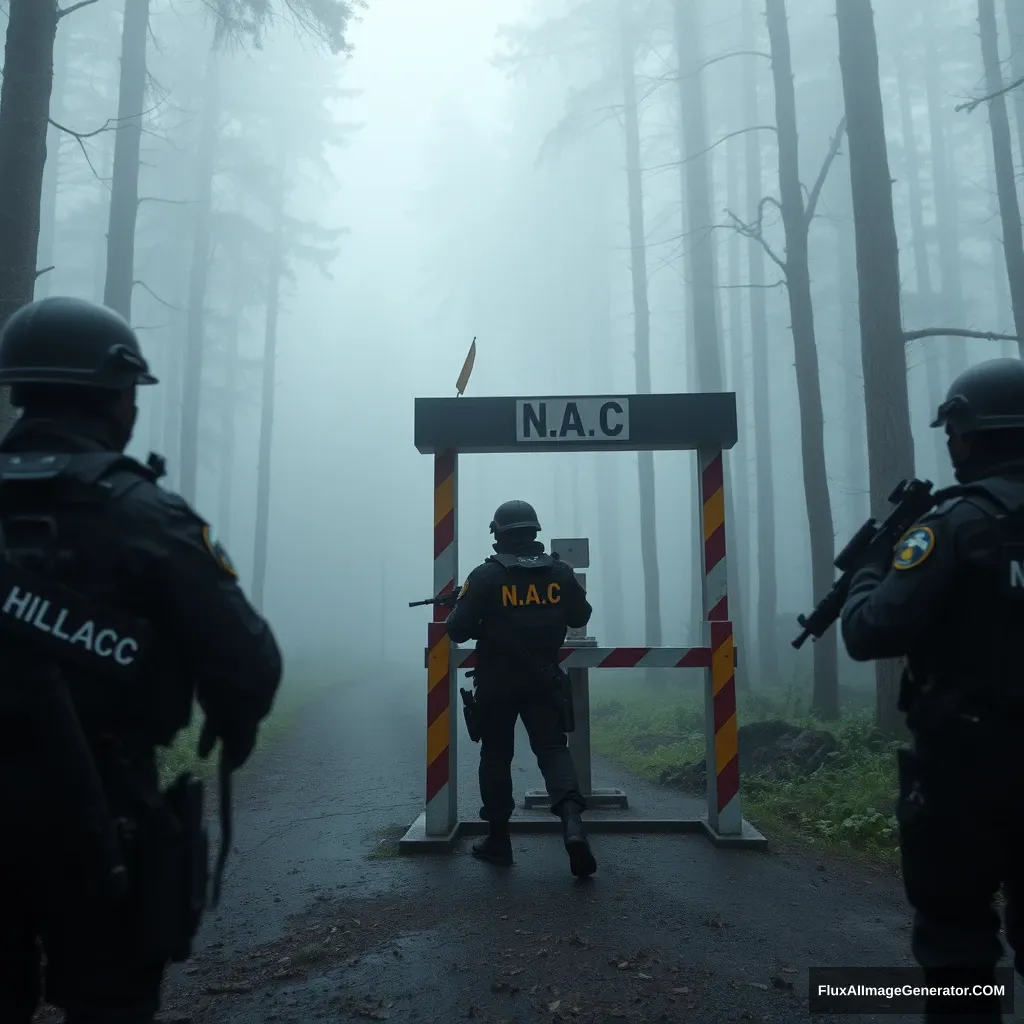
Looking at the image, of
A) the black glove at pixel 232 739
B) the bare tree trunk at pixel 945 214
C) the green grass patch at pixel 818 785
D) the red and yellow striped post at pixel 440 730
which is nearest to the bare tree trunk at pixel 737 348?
the bare tree trunk at pixel 945 214

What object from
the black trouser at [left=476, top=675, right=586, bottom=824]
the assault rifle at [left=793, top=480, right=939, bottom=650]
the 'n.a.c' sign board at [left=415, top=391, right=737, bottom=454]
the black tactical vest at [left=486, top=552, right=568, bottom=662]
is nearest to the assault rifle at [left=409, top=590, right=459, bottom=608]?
the black tactical vest at [left=486, top=552, right=568, bottom=662]

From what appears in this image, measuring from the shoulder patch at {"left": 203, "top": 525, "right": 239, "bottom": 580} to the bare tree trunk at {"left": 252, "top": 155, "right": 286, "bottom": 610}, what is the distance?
30.9 meters

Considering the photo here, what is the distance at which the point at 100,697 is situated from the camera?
2285 mm

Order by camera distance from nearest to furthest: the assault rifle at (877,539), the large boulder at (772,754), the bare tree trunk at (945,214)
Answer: the assault rifle at (877,539) < the large boulder at (772,754) < the bare tree trunk at (945,214)

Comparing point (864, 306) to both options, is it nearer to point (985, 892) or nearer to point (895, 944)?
point (895, 944)

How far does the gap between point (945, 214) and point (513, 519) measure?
3518 cm

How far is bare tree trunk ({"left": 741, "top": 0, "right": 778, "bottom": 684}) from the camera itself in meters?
21.8

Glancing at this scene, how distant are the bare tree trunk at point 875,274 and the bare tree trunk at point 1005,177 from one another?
18.3 feet

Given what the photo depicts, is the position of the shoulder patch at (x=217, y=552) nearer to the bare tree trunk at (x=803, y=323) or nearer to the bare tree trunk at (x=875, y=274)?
the bare tree trunk at (x=875, y=274)

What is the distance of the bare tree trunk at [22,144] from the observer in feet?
24.0

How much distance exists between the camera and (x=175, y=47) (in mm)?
24969

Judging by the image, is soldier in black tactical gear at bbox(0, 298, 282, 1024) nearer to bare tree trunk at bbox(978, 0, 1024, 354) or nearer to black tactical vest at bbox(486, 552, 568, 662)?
black tactical vest at bbox(486, 552, 568, 662)

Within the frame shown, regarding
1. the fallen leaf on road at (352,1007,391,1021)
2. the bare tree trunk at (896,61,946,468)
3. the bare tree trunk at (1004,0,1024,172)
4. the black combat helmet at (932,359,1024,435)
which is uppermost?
the bare tree trunk at (896,61,946,468)

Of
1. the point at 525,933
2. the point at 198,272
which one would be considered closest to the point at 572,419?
the point at 525,933
